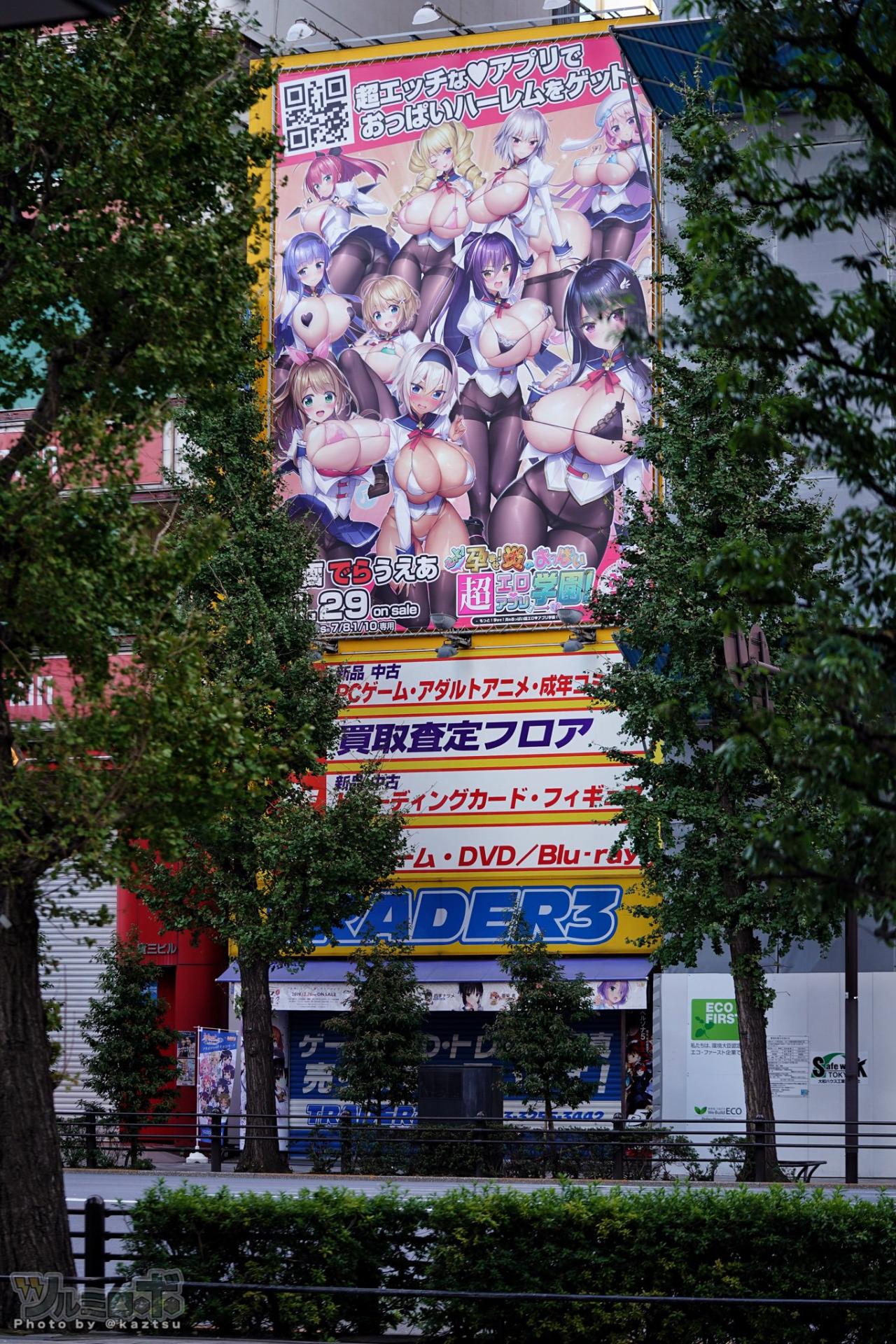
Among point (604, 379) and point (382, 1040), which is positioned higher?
point (604, 379)

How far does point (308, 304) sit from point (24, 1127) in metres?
25.5

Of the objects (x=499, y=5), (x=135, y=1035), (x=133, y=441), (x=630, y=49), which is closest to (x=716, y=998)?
(x=135, y=1035)

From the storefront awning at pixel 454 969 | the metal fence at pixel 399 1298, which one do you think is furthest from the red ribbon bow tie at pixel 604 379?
the metal fence at pixel 399 1298

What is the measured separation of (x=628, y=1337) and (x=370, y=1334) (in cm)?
198

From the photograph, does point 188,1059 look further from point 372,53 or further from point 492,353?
point 372,53

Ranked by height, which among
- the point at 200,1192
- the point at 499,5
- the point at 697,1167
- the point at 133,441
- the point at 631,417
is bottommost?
the point at 697,1167

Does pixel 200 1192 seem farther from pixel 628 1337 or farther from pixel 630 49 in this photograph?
pixel 630 49

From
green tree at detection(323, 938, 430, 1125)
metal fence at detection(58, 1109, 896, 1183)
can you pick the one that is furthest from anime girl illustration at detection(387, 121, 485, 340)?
metal fence at detection(58, 1109, 896, 1183)

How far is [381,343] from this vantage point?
34719 millimetres

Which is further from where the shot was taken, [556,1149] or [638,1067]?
[638,1067]

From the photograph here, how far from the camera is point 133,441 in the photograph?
508 inches

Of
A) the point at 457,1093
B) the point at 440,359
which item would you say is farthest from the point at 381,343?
the point at 457,1093

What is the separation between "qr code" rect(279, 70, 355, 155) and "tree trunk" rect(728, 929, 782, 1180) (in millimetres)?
19583

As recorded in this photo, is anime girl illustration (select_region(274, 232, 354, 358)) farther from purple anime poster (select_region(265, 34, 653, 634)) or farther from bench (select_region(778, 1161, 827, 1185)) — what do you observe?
bench (select_region(778, 1161, 827, 1185))
